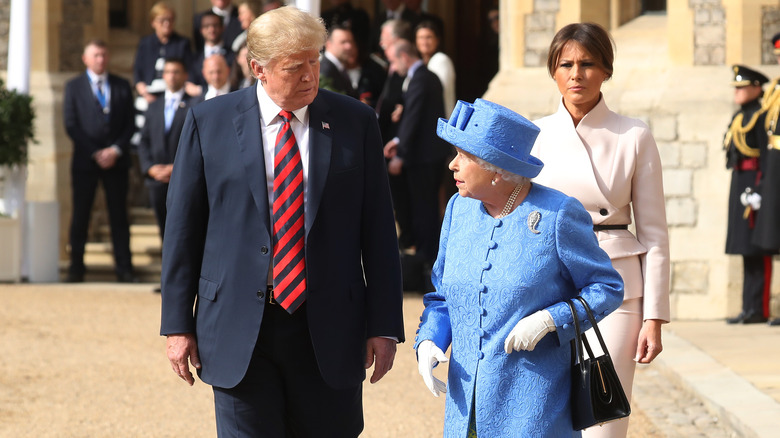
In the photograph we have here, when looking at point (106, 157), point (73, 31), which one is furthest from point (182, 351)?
point (73, 31)

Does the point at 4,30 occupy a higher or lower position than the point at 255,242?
higher

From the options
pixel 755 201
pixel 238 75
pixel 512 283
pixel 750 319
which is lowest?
pixel 750 319

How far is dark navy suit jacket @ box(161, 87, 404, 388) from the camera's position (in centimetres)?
347

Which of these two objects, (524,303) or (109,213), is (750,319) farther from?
(524,303)

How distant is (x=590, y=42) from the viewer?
156 inches

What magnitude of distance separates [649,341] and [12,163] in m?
8.83

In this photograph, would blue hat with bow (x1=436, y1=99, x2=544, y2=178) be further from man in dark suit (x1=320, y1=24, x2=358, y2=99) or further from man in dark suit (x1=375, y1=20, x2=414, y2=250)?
man in dark suit (x1=375, y1=20, x2=414, y2=250)

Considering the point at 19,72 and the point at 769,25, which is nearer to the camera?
the point at 769,25

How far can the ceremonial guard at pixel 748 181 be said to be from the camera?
903 centimetres

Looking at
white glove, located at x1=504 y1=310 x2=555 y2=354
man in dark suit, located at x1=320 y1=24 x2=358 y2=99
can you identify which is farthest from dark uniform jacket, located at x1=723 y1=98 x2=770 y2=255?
white glove, located at x1=504 y1=310 x2=555 y2=354

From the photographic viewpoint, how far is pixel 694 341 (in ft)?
26.9

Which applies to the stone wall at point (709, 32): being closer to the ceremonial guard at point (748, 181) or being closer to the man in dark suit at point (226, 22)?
the ceremonial guard at point (748, 181)

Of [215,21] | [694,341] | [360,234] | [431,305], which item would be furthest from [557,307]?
[215,21]

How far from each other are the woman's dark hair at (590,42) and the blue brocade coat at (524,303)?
2.61 ft
